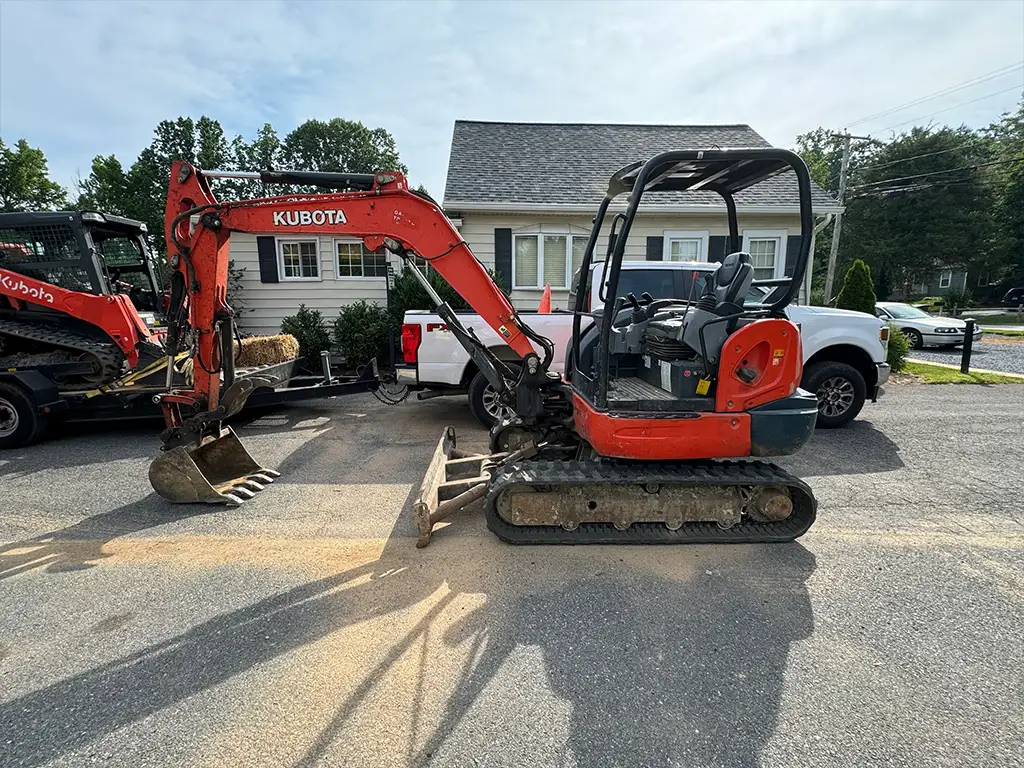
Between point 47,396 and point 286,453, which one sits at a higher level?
point 47,396

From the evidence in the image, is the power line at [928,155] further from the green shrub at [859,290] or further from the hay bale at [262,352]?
the hay bale at [262,352]

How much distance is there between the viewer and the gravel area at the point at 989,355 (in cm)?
1173

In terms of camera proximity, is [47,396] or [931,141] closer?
[47,396]

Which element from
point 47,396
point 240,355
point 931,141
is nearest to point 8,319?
point 47,396

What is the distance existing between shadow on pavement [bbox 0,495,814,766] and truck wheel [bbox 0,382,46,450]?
5.22m

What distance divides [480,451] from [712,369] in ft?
9.69

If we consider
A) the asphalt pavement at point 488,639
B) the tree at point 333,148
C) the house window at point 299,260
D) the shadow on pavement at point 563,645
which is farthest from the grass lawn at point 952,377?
the tree at point 333,148

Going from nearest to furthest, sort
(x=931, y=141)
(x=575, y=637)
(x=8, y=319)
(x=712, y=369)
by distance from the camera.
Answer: (x=575, y=637) → (x=712, y=369) → (x=8, y=319) → (x=931, y=141)

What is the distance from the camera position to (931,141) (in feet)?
Result: 115

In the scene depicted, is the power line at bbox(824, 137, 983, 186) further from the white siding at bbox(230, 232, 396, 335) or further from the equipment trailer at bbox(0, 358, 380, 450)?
the equipment trailer at bbox(0, 358, 380, 450)

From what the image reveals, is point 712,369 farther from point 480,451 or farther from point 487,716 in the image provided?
point 480,451

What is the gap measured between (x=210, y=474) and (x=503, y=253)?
7.71 metres

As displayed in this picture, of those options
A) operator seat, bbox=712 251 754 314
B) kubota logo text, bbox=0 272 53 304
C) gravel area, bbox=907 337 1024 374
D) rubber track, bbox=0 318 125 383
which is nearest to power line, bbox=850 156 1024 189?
gravel area, bbox=907 337 1024 374

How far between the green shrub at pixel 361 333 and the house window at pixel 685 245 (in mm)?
6154
